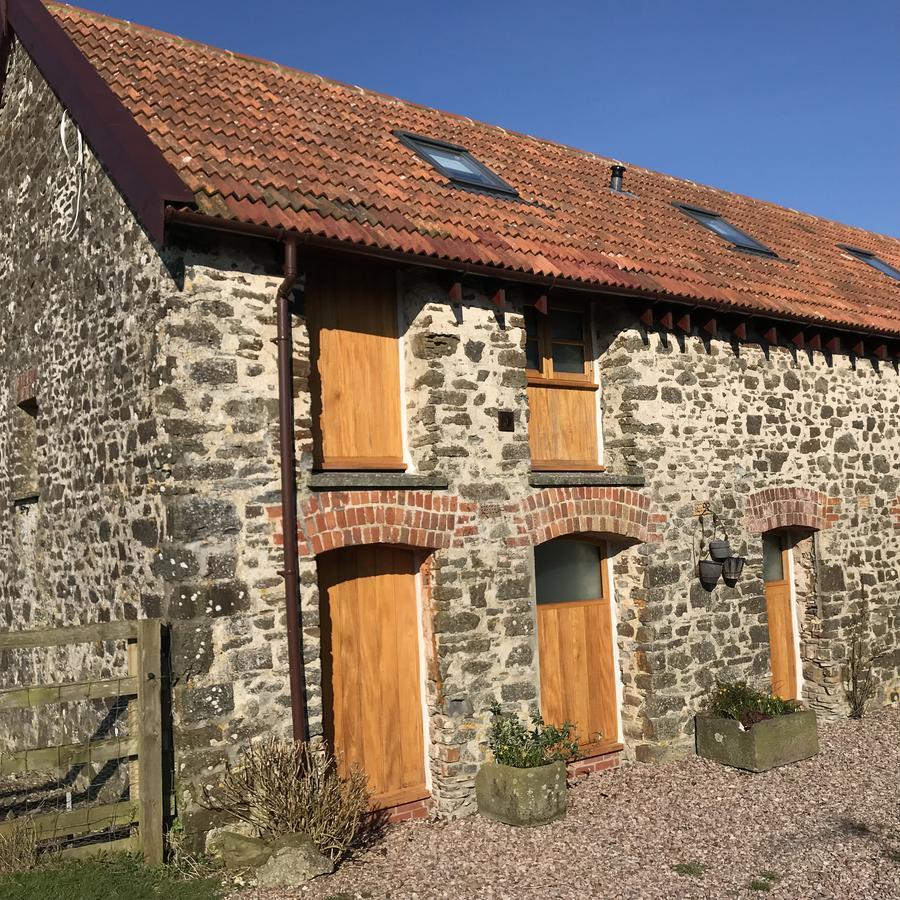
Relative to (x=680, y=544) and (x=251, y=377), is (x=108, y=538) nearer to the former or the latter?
(x=251, y=377)

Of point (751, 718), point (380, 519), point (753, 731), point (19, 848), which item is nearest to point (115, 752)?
point (19, 848)

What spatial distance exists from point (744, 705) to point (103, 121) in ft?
25.1

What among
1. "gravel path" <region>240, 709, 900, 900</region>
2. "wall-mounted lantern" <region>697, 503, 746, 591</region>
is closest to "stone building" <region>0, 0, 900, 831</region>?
"wall-mounted lantern" <region>697, 503, 746, 591</region>

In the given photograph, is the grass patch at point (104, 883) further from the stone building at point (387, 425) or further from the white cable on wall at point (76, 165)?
the white cable on wall at point (76, 165)

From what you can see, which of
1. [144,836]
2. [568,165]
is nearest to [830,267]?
[568,165]

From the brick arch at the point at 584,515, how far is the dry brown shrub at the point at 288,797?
2673 millimetres

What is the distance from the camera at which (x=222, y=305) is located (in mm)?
6875

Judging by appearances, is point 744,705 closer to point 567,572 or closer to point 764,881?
point 567,572

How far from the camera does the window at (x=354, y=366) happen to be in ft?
25.2

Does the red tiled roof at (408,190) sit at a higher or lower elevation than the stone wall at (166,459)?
higher

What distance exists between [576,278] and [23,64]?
5.83 meters

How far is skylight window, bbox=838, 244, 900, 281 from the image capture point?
46.2 feet

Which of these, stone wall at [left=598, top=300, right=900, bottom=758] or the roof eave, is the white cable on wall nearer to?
the roof eave

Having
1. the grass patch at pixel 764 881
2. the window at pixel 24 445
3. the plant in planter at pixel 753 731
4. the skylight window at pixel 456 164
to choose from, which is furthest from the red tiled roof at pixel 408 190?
the grass patch at pixel 764 881
